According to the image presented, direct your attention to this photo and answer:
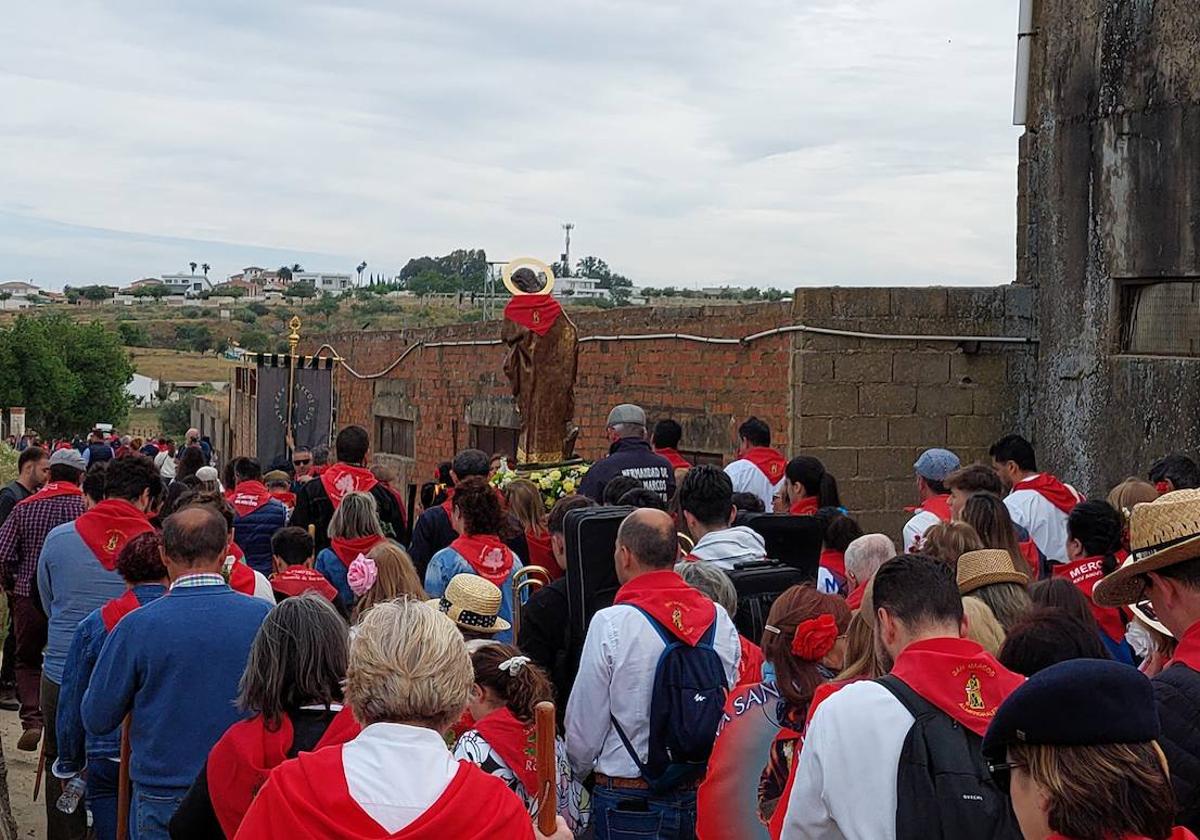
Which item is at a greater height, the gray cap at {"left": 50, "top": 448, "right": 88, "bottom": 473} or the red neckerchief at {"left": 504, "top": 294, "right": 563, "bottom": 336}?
the red neckerchief at {"left": 504, "top": 294, "right": 563, "bottom": 336}

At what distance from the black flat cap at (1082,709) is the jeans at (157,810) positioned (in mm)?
3128

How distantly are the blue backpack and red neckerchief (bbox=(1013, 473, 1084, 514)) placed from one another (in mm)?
3839

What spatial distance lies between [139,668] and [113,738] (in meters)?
0.72

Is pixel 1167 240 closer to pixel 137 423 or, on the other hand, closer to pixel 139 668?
pixel 139 668

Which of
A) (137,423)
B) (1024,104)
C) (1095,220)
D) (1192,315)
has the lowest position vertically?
(137,423)

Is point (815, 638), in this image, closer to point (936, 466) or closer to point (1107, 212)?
point (936, 466)

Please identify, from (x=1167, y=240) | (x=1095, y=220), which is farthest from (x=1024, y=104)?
(x=1167, y=240)

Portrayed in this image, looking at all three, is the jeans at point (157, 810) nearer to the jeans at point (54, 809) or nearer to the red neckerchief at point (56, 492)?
the jeans at point (54, 809)

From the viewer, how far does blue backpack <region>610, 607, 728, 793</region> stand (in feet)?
16.1

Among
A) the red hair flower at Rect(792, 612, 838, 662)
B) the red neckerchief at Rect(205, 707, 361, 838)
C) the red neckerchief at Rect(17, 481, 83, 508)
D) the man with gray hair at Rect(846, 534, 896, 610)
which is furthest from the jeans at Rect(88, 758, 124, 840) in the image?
the red neckerchief at Rect(17, 481, 83, 508)

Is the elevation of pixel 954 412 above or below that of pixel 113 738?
above

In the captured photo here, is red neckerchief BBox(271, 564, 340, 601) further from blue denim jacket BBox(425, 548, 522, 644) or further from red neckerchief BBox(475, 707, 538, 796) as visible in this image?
red neckerchief BBox(475, 707, 538, 796)

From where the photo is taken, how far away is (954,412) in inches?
506

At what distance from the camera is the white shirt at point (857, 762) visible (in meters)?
3.38
